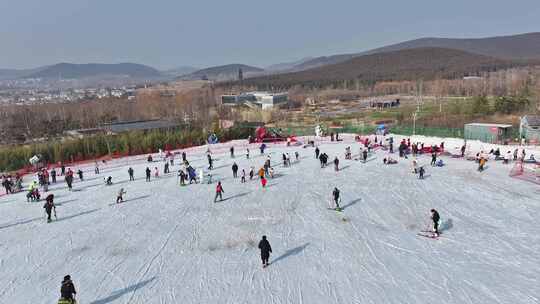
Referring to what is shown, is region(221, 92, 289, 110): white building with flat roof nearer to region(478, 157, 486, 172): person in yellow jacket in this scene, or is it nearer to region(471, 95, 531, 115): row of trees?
region(471, 95, 531, 115): row of trees

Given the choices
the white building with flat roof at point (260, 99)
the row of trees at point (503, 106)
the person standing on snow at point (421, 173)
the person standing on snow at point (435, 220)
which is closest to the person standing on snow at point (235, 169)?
the person standing on snow at point (421, 173)

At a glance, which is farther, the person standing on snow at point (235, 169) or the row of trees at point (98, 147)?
the row of trees at point (98, 147)

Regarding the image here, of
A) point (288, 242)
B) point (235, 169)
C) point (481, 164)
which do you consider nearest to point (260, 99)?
point (235, 169)

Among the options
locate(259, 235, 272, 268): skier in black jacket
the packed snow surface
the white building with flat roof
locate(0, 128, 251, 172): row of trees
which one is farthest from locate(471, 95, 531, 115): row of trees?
the white building with flat roof

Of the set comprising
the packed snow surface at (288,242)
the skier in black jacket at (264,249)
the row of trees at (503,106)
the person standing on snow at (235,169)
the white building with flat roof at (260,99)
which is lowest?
the packed snow surface at (288,242)

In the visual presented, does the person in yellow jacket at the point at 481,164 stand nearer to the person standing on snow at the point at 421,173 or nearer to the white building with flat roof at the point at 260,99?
the person standing on snow at the point at 421,173

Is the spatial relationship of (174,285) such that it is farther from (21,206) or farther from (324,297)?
(21,206)

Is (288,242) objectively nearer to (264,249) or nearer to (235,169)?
(264,249)

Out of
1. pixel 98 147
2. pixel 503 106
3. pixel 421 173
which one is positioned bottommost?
pixel 421 173

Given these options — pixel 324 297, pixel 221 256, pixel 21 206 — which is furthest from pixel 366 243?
pixel 21 206
